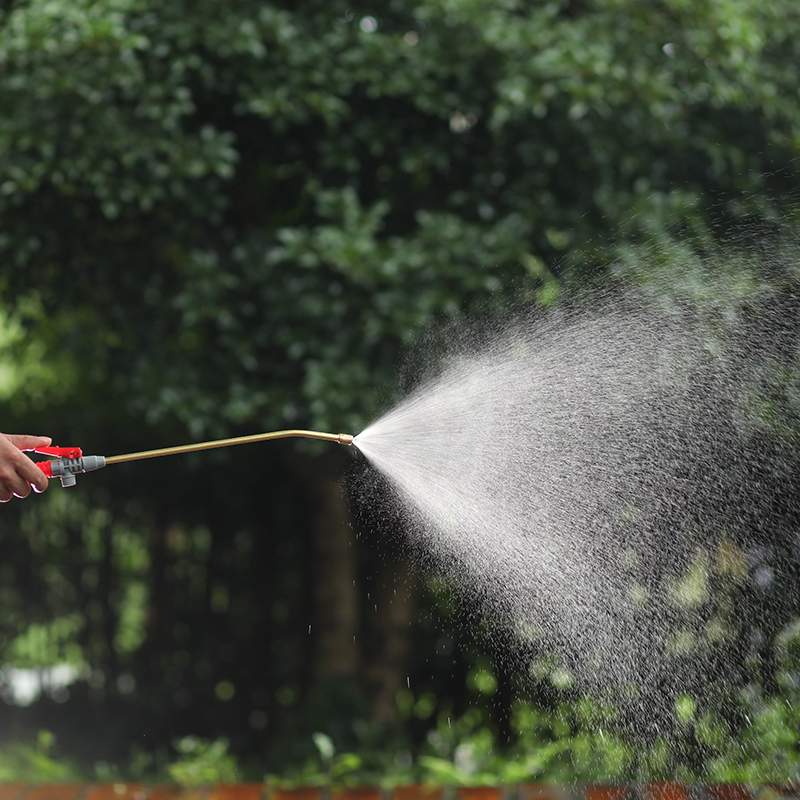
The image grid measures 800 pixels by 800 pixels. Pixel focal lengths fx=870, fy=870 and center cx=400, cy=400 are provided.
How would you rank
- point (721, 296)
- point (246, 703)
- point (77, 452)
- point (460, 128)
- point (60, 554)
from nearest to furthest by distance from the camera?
point (77, 452), point (721, 296), point (460, 128), point (246, 703), point (60, 554)

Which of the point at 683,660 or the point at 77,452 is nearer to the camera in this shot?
the point at 77,452

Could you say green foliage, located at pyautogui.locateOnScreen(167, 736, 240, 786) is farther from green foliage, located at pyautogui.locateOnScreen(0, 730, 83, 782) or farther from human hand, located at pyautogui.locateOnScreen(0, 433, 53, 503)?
human hand, located at pyautogui.locateOnScreen(0, 433, 53, 503)

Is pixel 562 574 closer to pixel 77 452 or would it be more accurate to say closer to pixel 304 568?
pixel 77 452

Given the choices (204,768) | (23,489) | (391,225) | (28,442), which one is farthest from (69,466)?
(391,225)

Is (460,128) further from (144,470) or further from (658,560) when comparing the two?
(144,470)

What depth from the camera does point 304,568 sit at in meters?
5.84

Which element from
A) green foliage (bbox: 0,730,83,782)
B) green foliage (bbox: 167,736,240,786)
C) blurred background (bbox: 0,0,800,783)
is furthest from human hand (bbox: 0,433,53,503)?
green foliage (bbox: 0,730,83,782)

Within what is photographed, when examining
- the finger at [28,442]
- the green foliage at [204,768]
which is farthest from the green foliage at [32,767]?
the finger at [28,442]

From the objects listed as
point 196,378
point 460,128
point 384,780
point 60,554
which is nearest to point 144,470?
point 60,554

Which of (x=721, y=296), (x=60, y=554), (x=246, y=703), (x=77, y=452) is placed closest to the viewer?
(x=77, y=452)

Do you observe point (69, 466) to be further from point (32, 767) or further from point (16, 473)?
point (32, 767)

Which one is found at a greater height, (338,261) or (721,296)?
(338,261)

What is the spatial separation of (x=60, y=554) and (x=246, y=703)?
1.78 meters

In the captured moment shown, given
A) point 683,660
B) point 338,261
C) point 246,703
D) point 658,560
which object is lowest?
point 246,703
